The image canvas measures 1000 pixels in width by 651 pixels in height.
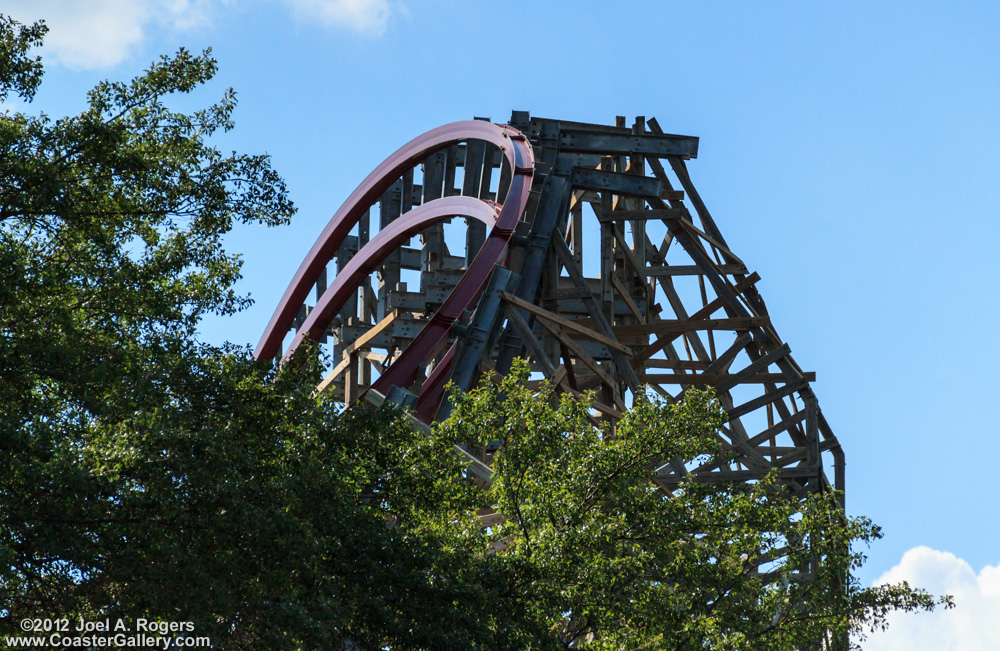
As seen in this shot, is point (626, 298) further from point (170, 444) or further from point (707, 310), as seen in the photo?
point (170, 444)

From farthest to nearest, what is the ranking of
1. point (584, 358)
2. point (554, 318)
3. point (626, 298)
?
point (626, 298)
point (584, 358)
point (554, 318)

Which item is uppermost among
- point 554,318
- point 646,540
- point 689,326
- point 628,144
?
point 628,144

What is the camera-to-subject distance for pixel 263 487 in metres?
13.3

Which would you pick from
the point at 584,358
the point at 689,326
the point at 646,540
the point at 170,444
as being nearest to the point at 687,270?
the point at 689,326

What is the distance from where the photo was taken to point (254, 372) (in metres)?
14.3

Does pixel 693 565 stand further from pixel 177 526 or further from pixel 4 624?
pixel 4 624

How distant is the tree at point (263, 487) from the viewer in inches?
500

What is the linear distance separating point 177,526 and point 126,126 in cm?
451

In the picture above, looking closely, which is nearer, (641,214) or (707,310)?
(641,214)

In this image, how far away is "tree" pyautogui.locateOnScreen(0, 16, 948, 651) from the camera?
41.7ft

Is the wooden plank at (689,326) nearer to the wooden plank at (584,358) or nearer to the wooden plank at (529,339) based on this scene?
the wooden plank at (584,358)

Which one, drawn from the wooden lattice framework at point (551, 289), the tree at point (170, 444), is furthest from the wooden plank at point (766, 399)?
the tree at point (170, 444)

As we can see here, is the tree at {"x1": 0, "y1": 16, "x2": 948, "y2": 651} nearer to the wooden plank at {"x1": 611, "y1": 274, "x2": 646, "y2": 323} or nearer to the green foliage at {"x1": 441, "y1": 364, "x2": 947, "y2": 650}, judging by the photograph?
the green foliage at {"x1": 441, "y1": 364, "x2": 947, "y2": 650}

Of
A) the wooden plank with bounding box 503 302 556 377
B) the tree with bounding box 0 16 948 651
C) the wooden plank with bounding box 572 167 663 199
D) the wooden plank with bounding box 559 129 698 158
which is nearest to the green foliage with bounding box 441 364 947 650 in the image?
the tree with bounding box 0 16 948 651
